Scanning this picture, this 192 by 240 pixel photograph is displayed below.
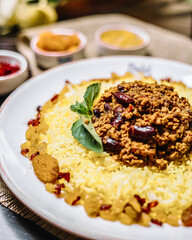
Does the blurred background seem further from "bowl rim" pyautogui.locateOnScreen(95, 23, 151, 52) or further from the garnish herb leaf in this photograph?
the garnish herb leaf

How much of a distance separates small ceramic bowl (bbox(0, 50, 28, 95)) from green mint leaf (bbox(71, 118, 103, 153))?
165cm

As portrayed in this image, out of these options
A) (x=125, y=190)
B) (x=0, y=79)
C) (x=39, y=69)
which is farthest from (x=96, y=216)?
(x=39, y=69)

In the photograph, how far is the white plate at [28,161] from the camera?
2.35m

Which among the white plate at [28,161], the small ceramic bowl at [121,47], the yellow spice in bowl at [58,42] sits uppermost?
the yellow spice in bowl at [58,42]

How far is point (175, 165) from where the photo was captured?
2.98 metres

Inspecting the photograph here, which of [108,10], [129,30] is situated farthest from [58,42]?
[108,10]

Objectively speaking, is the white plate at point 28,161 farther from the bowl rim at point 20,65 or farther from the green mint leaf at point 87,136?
the green mint leaf at point 87,136

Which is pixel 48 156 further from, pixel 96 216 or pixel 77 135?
pixel 96 216

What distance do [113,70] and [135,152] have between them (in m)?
2.08

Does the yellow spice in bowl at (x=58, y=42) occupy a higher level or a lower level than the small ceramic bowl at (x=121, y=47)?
higher

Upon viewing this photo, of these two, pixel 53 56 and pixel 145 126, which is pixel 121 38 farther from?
pixel 145 126

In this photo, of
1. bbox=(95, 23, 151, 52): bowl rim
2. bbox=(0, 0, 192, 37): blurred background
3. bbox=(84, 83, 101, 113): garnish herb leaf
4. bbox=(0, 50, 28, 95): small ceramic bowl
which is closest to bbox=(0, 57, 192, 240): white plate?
bbox=(0, 50, 28, 95): small ceramic bowl

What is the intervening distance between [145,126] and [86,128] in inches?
25.4

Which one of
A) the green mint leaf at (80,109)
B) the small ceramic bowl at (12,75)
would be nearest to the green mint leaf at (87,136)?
the green mint leaf at (80,109)
